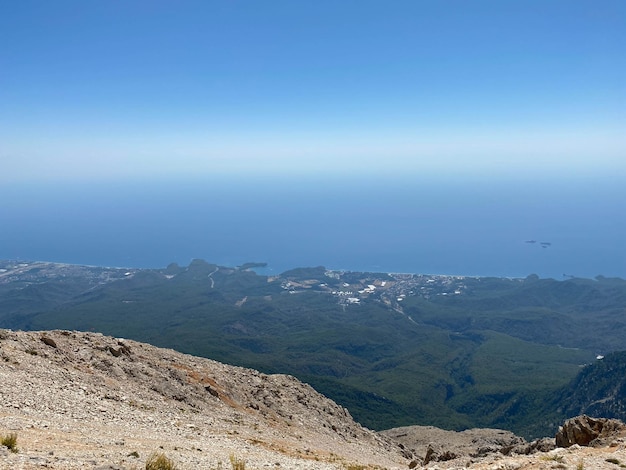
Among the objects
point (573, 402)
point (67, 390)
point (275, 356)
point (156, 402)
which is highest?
point (67, 390)

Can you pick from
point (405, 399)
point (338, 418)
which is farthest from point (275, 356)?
point (338, 418)

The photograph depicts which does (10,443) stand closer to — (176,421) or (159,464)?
(159,464)

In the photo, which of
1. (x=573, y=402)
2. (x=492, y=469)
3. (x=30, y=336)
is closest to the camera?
(x=492, y=469)

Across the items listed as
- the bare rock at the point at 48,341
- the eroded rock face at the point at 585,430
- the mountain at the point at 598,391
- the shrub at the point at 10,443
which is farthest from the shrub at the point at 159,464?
the mountain at the point at 598,391

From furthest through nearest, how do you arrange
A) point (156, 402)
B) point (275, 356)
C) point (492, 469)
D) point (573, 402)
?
point (275, 356) < point (573, 402) < point (156, 402) < point (492, 469)

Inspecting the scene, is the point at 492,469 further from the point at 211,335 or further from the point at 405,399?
the point at 211,335

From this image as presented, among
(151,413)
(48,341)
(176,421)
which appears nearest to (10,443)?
(151,413)

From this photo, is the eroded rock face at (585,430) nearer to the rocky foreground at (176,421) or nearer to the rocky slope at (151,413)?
the rocky foreground at (176,421)
